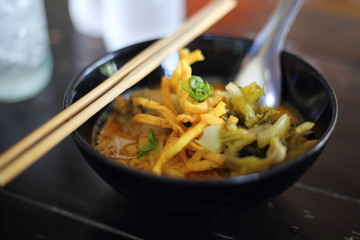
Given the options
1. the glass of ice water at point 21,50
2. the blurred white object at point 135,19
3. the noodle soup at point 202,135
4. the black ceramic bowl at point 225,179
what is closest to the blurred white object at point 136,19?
the blurred white object at point 135,19

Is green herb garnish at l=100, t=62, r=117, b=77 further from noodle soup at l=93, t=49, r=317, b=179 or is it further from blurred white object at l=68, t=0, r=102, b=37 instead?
blurred white object at l=68, t=0, r=102, b=37

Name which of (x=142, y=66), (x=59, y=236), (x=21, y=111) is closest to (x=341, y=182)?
(x=142, y=66)

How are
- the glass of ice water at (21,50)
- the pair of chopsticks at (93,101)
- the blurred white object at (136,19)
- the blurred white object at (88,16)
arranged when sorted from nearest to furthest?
the pair of chopsticks at (93,101) < the glass of ice water at (21,50) < the blurred white object at (136,19) < the blurred white object at (88,16)

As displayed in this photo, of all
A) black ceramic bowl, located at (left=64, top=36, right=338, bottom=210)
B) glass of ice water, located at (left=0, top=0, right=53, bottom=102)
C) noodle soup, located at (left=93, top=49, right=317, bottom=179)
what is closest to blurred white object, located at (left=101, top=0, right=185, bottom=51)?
glass of ice water, located at (left=0, top=0, right=53, bottom=102)

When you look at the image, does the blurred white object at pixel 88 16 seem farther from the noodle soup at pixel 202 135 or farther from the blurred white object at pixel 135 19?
the noodle soup at pixel 202 135

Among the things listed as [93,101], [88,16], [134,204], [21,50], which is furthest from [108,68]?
[88,16]

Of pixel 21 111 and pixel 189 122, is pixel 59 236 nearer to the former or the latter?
pixel 189 122
